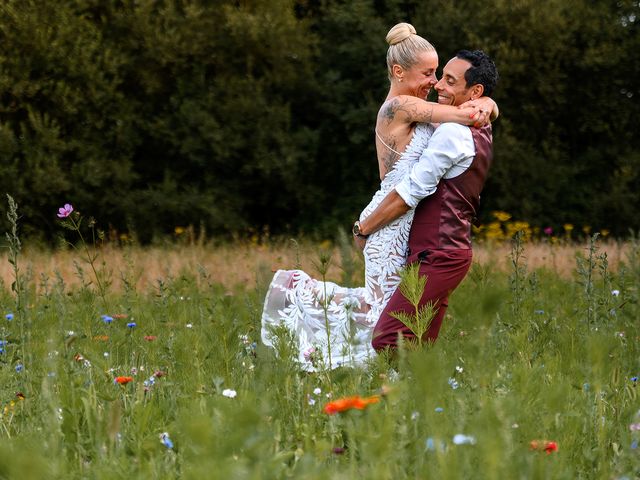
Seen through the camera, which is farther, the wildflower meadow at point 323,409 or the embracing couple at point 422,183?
the embracing couple at point 422,183

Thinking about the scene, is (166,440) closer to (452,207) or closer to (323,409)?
(323,409)

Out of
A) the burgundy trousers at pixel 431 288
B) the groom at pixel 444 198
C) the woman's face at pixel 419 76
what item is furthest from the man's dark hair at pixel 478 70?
the burgundy trousers at pixel 431 288

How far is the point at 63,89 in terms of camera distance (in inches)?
595

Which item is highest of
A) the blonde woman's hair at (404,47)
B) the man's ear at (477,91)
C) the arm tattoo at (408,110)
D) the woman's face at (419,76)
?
the blonde woman's hair at (404,47)

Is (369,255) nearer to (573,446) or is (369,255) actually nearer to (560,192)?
(573,446)

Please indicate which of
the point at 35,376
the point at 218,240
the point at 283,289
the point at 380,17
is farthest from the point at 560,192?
Result: the point at 35,376

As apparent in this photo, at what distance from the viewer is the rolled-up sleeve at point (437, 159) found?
370 cm

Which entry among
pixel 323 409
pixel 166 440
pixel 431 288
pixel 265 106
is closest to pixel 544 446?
pixel 323 409

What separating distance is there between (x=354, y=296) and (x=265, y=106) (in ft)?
39.6

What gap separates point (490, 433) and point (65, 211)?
347 centimetres

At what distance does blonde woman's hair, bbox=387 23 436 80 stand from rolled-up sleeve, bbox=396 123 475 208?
1.16 feet

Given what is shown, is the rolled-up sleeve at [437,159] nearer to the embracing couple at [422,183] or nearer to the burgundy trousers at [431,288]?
the embracing couple at [422,183]

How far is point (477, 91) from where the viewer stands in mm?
3932

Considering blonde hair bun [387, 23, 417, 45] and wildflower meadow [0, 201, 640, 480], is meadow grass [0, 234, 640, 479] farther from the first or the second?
blonde hair bun [387, 23, 417, 45]
